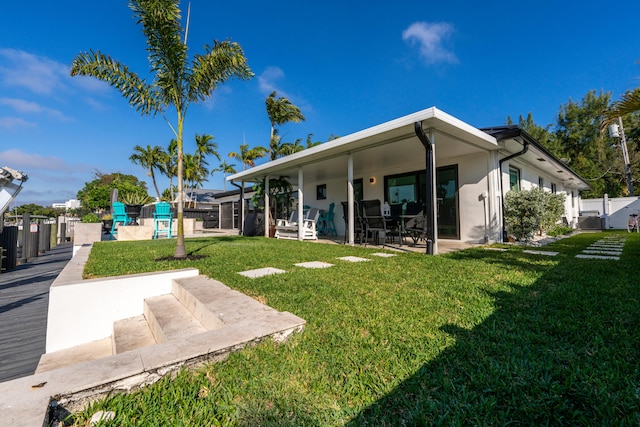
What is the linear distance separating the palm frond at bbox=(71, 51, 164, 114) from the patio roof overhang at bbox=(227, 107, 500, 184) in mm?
3599

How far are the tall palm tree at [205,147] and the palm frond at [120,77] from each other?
21598 mm

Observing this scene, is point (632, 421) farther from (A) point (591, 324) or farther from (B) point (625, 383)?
(A) point (591, 324)

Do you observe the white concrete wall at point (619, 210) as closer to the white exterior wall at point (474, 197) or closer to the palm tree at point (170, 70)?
the white exterior wall at point (474, 197)

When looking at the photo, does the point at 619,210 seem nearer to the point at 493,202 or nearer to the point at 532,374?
the point at 493,202

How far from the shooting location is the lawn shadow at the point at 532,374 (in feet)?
3.33

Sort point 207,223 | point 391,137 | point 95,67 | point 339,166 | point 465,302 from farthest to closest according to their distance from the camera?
point 207,223, point 339,166, point 391,137, point 95,67, point 465,302

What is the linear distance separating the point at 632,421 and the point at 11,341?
4.33 metres

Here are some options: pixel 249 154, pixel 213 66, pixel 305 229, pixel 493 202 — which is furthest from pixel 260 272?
pixel 249 154

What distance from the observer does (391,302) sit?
227 cm

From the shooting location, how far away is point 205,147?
2511 centimetres

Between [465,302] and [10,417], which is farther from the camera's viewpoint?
[465,302]

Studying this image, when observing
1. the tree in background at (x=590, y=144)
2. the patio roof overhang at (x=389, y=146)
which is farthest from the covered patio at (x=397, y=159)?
the tree in background at (x=590, y=144)

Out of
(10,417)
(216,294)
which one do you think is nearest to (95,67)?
(216,294)

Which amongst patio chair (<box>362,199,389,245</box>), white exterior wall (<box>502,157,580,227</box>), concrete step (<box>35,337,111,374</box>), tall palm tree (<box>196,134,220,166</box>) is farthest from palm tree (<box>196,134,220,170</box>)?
concrete step (<box>35,337,111,374</box>)
